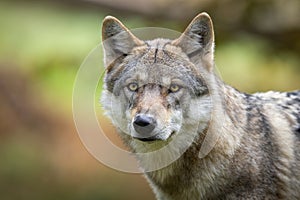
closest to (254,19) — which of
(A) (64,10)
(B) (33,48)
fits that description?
(A) (64,10)

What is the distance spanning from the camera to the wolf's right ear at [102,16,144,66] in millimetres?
7559

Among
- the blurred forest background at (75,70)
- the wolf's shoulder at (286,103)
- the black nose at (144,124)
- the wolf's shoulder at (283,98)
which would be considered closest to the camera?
the black nose at (144,124)

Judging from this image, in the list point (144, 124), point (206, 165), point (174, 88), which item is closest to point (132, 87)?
point (174, 88)

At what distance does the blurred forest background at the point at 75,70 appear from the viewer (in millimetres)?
14508

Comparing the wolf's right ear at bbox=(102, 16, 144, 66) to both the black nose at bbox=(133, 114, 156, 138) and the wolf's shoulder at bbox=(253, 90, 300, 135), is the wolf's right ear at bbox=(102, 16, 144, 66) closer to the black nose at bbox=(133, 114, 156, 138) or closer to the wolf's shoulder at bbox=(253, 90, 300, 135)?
the black nose at bbox=(133, 114, 156, 138)

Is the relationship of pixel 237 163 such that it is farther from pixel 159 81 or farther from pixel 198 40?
pixel 198 40

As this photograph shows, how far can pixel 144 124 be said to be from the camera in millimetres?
6832

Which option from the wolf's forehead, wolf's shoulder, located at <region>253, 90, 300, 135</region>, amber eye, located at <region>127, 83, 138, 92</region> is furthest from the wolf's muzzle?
wolf's shoulder, located at <region>253, 90, 300, 135</region>

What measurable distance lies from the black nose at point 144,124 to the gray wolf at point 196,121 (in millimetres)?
149

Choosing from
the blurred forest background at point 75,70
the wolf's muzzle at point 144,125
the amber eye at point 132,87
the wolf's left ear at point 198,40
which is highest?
the wolf's left ear at point 198,40

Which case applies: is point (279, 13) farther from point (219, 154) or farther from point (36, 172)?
point (219, 154)

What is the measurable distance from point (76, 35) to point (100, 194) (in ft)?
10.6

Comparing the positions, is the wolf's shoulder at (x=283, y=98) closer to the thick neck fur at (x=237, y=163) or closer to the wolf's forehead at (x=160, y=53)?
the thick neck fur at (x=237, y=163)

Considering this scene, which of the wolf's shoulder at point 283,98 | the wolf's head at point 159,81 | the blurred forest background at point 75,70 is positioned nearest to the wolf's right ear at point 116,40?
the wolf's head at point 159,81
